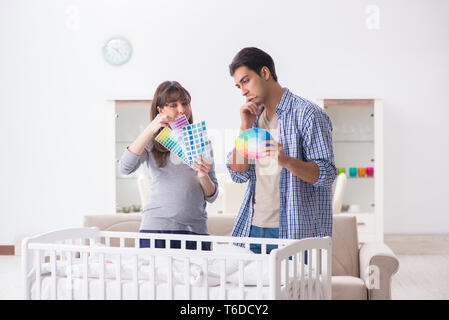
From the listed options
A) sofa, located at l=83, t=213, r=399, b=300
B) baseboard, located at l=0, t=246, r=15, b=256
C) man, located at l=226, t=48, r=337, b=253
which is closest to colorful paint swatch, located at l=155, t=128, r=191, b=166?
man, located at l=226, t=48, r=337, b=253

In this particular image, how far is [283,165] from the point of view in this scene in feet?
5.43

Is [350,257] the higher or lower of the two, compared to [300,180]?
lower

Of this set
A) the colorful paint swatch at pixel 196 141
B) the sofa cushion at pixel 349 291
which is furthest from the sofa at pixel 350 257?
the colorful paint swatch at pixel 196 141

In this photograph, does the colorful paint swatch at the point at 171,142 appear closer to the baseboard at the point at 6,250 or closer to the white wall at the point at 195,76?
the white wall at the point at 195,76

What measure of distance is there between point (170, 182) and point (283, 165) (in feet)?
1.78

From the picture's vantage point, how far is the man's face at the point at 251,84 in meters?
1.81

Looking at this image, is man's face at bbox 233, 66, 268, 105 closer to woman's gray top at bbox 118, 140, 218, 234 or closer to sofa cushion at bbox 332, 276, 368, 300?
woman's gray top at bbox 118, 140, 218, 234

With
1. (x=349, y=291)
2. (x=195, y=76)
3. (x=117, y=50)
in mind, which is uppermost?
(x=117, y=50)

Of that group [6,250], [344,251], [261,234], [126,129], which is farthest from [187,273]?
[6,250]

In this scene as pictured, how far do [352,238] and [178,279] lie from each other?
160 centimetres

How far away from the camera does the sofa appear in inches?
106

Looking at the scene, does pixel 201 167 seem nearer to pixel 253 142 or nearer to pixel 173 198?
pixel 173 198

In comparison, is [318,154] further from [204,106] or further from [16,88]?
[16,88]

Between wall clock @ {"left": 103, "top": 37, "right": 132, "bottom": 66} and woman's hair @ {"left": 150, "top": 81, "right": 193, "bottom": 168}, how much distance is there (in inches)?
128
